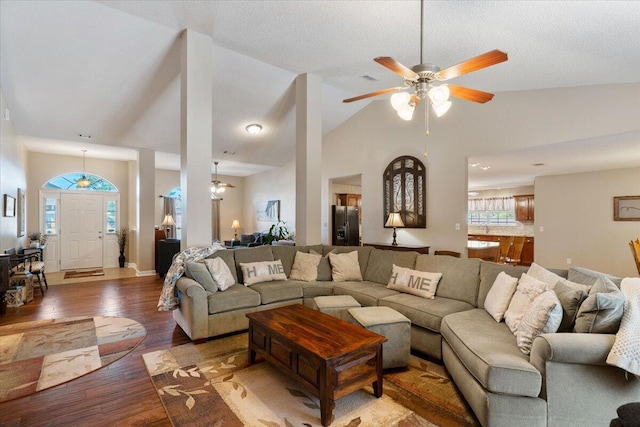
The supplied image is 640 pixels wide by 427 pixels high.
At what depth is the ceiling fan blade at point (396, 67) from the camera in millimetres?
2219

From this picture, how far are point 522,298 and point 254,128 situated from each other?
17.9 ft

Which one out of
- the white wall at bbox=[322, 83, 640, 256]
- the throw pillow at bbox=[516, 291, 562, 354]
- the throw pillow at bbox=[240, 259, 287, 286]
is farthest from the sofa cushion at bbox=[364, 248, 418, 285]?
the white wall at bbox=[322, 83, 640, 256]

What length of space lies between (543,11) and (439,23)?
79 centimetres

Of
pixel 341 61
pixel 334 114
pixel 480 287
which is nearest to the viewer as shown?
pixel 480 287

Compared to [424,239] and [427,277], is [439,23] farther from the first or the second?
[424,239]

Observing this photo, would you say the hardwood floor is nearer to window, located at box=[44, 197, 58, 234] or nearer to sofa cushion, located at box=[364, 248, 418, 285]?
sofa cushion, located at box=[364, 248, 418, 285]

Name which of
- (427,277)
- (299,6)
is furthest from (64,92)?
(427,277)

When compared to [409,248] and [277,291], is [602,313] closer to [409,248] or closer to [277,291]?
[277,291]

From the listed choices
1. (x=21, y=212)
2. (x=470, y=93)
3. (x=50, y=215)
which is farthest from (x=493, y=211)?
(x=50, y=215)

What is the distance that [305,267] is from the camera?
438 centimetres

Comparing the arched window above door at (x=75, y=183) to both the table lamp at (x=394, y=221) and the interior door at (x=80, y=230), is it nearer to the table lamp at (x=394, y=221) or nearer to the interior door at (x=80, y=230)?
the interior door at (x=80, y=230)

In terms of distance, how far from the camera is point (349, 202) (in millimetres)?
8344

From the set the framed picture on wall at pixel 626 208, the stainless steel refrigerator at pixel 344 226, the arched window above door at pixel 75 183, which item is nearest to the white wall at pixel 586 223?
the framed picture on wall at pixel 626 208

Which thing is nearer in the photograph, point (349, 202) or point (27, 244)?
point (27, 244)
